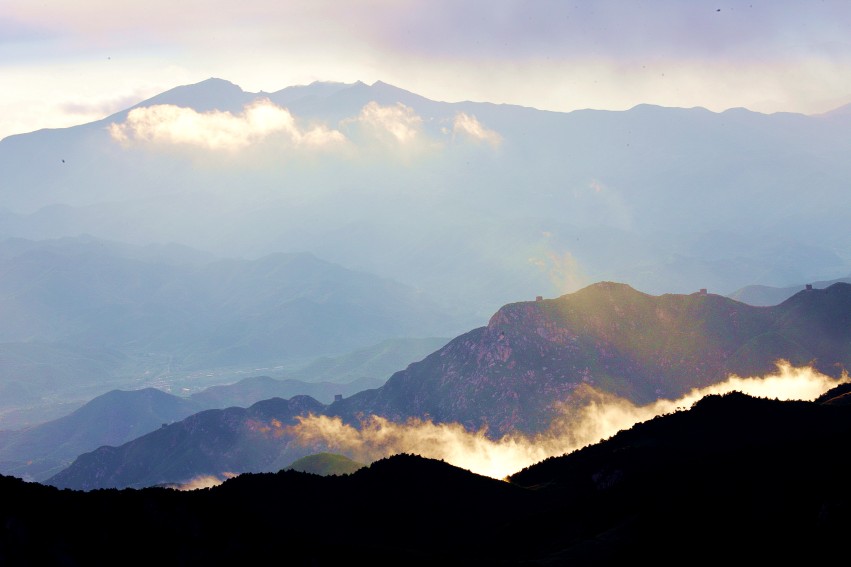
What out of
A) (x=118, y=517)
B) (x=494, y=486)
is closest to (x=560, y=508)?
(x=494, y=486)

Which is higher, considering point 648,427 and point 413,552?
point 648,427

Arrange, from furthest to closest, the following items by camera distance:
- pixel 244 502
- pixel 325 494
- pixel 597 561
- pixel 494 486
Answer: pixel 494 486, pixel 325 494, pixel 244 502, pixel 597 561

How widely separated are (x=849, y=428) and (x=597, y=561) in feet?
146

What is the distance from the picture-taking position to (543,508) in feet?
398

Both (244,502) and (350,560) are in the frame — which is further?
(244,502)

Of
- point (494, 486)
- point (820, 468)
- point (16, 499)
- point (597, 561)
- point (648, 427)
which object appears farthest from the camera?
point (648, 427)

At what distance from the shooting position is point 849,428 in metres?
123

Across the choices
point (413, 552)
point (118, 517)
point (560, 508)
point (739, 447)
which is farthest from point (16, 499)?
point (739, 447)

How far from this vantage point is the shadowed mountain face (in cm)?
8881

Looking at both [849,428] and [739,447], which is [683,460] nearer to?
[739,447]

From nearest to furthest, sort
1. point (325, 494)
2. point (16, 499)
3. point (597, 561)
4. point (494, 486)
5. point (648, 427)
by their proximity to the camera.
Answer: point (16, 499), point (597, 561), point (325, 494), point (494, 486), point (648, 427)

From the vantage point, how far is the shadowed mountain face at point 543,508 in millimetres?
88812

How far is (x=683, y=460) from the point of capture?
123438 mm

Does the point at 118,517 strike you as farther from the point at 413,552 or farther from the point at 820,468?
the point at 820,468
